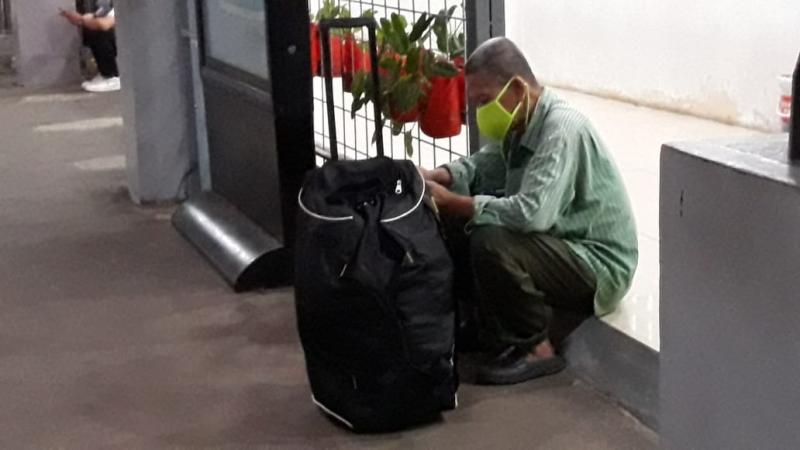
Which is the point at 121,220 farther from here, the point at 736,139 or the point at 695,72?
the point at 736,139

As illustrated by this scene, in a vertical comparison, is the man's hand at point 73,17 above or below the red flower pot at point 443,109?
below

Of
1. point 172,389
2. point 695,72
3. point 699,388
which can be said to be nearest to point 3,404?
point 172,389

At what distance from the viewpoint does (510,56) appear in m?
2.95

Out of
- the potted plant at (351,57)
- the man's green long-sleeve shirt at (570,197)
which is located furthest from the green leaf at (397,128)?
the man's green long-sleeve shirt at (570,197)

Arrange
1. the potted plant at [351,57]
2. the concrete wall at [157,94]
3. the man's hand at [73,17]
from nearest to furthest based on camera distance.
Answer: the potted plant at [351,57] → the concrete wall at [157,94] → the man's hand at [73,17]

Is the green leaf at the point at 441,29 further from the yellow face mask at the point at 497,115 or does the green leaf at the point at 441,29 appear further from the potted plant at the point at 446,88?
the yellow face mask at the point at 497,115

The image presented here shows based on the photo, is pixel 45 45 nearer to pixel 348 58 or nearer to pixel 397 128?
pixel 348 58

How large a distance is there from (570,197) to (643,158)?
1.91 meters

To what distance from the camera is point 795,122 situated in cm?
158

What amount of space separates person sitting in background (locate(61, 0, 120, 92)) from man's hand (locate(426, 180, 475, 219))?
20.9 ft

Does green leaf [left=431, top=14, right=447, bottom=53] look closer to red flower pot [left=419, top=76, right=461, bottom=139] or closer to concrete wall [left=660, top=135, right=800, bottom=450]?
red flower pot [left=419, top=76, right=461, bottom=139]

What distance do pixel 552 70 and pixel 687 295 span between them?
212 inches

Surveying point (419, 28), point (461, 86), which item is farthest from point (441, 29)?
point (461, 86)

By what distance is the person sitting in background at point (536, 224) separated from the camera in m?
2.90
